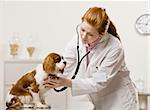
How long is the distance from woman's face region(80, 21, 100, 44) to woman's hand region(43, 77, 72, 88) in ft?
0.77

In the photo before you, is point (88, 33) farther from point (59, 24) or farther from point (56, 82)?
point (59, 24)

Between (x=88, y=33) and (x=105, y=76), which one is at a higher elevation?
(x=88, y=33)

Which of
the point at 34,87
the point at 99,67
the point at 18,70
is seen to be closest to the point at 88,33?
the point at 99,67

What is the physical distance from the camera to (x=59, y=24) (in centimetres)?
446

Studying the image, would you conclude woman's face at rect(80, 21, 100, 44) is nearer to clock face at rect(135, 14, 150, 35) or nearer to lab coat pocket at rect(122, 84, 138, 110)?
lab coat pocket at rect(122, 84, 138, 110)

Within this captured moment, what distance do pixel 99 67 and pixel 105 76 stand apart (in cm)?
7

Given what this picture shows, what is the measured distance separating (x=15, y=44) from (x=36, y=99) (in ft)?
8.84

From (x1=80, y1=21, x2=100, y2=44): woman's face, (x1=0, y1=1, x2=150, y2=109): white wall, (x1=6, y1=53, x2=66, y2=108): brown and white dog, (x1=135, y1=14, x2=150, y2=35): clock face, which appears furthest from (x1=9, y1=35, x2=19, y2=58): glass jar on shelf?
(x1=80, y1=21, x2=100, y2=44): woman's face

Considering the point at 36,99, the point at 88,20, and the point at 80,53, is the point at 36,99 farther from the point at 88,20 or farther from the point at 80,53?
the point at 88,20

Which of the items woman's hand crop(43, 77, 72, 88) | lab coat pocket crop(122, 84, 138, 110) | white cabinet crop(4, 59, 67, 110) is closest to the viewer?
woman's hand crop(43, 77, 72, 88)

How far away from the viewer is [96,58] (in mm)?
1866

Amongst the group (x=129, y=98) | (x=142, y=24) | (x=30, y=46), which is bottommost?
(x=129, y=98)

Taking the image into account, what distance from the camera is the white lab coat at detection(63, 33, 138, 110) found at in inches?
70.1

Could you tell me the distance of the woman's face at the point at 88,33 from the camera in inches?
68.2
